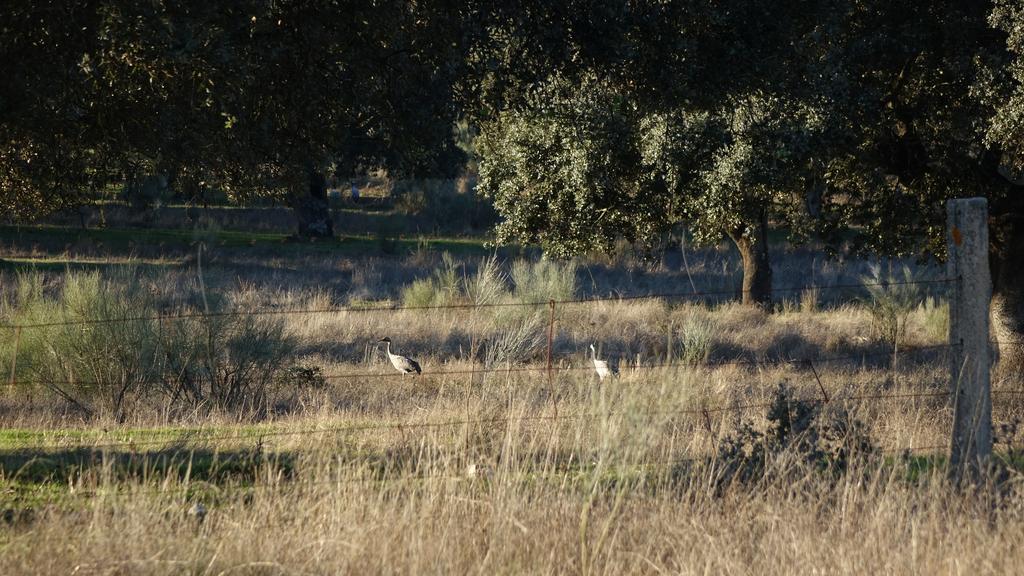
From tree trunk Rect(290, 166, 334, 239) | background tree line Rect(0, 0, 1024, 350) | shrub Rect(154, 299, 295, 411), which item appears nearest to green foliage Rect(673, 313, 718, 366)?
background tree line Rect(0, 0, 1024, 350)

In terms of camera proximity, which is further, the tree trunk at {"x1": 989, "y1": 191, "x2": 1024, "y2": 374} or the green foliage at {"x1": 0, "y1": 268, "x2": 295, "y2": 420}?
the tree trunk at {"x1": 989, "y1": 191, "x2": 1024, "y2": 374}

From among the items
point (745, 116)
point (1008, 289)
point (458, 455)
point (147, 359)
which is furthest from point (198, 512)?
point (1008, 289)

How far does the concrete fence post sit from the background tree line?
3.34 metres

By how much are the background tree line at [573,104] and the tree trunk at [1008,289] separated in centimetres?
3

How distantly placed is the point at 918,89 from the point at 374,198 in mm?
39961

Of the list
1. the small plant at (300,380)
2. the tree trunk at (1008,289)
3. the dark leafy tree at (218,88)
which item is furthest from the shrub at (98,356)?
the tree trunk at (1008,289)

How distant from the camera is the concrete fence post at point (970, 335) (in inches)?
247

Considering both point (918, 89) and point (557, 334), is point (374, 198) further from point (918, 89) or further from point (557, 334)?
point (918, 89)

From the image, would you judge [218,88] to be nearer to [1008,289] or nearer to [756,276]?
[1008,289]

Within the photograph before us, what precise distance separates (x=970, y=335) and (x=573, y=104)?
6037 mm

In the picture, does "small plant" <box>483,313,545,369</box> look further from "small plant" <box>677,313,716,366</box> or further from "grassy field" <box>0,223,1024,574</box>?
"small plant" <box>677,313,716,366</box>

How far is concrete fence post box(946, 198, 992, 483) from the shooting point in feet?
20.6

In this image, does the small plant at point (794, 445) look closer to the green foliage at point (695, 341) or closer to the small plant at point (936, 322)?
the green foliage at point (695, 341)

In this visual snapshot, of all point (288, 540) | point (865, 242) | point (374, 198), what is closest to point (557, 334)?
point (865, 242)
